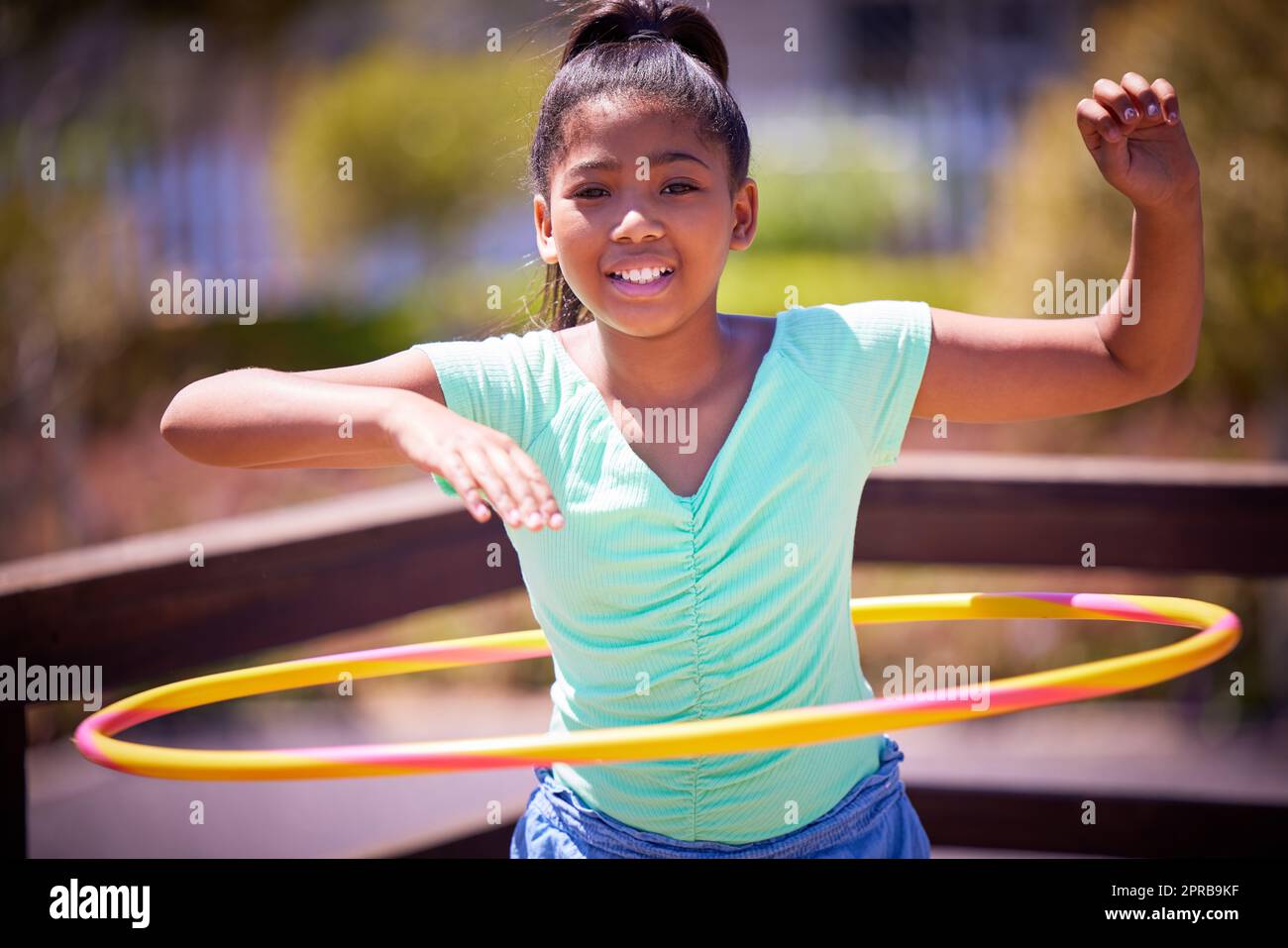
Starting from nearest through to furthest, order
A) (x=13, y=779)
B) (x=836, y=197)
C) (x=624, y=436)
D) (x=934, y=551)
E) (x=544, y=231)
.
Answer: (x=624, y=436)
(x=544, y=231)
(x=13, y=779)
(x=934, y=551)
(x=836, y=197)

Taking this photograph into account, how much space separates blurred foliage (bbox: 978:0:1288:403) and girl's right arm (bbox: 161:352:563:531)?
3720 millimetres

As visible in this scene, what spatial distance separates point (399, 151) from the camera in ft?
42.1

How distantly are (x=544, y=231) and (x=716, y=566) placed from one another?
0.67 metres

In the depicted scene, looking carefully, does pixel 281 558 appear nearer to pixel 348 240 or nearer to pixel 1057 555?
pixel 1057 555

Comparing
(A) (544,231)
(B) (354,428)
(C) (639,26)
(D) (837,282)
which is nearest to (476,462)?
(B) (354,428)

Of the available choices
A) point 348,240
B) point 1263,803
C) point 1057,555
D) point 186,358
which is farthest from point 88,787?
point 348,240

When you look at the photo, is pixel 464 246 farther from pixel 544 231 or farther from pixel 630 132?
pixel 630 132

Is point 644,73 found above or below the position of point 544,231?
above

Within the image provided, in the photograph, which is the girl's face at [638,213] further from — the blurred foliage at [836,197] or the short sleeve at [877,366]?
the blurred foliage at [836,197]

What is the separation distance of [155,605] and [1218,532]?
2.52 metres

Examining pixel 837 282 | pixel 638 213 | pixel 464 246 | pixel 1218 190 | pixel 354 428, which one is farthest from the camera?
pixel 464 246

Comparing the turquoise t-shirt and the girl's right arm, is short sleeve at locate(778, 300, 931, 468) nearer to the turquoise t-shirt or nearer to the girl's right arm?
the turquoise t-shirt

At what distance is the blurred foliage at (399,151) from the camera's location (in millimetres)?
12750

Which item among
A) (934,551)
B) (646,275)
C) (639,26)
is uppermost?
(639,26)
